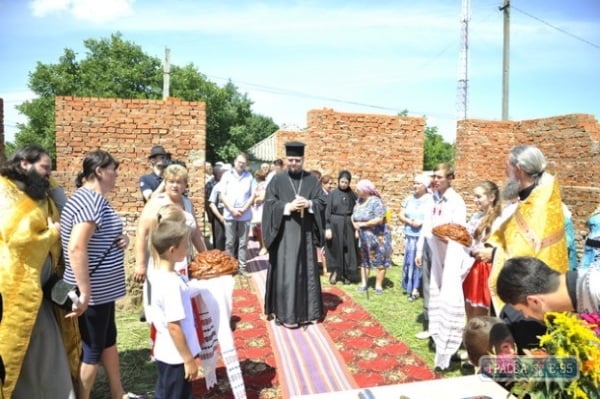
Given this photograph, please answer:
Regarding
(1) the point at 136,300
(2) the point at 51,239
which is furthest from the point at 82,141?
(2) the point at 51,239

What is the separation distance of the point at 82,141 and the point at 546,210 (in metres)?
8.50

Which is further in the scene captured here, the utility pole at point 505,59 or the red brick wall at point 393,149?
the utility pole at point 505,59

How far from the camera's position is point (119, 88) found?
131 ft

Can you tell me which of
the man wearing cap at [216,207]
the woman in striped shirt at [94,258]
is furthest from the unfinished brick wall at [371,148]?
the woman in striped shirt at [94,258]

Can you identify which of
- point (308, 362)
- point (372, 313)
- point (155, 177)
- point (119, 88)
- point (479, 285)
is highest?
point (119, 88)

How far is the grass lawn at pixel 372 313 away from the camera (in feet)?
13.4

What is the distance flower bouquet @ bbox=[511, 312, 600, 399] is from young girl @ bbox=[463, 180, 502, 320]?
8.30ft

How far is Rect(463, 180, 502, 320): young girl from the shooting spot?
170 inches

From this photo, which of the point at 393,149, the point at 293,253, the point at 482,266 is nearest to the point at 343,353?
the point at 293,253

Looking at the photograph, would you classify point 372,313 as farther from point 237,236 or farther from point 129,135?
point 129,135

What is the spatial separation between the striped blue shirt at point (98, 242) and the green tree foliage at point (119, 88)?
3587cm

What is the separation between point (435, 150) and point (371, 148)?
119 ft

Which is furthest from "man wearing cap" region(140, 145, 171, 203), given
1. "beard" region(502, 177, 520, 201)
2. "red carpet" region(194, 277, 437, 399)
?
"beard" region(502, 177, 520, 201)

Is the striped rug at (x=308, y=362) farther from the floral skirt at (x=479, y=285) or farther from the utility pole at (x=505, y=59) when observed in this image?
the utility pole at (x=505, y=59)
